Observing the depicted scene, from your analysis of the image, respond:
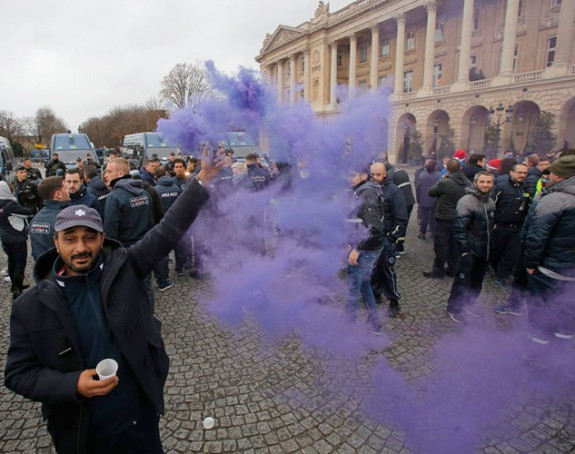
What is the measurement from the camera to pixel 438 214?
6.47 m

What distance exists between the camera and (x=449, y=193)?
634cm

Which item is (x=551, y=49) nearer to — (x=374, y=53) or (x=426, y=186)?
(x=374, y=53)

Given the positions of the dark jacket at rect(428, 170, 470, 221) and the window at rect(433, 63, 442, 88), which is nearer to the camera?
the dark jacket at rect(428, 170, 470, 221)

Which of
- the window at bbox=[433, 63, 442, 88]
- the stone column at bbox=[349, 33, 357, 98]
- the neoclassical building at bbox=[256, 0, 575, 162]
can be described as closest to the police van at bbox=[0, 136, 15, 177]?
the neoclassical building at bbox=[256, 0, 575, 162]

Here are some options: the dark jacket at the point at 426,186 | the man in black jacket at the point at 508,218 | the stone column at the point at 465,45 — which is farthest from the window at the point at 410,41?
the man in black jacket at the point at 508,218

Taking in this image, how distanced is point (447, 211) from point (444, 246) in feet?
2.14

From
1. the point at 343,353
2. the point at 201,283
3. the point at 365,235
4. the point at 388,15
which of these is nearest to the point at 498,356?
the point at 343,353

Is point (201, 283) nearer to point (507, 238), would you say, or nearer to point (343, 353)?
point (343, 353)

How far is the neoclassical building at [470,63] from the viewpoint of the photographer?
26000 mm

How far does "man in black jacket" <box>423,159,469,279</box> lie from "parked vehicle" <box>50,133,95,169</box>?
56.4 ft

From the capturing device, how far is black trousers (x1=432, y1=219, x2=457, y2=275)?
645cm

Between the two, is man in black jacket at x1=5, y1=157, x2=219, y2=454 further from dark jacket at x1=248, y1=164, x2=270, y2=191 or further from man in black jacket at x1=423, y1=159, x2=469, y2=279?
man in black jacket at x1=423, y1=159, x2=469, y2=279

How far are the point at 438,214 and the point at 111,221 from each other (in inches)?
213

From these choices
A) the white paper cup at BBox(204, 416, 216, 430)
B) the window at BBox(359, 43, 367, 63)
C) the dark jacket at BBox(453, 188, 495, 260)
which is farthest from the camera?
the window at BBox(359, 43, 367, 63)
